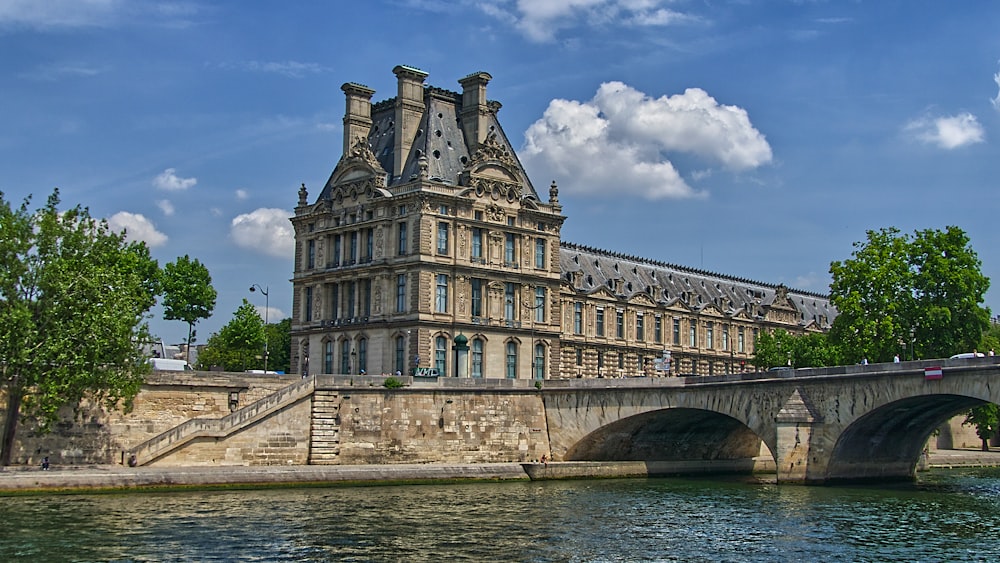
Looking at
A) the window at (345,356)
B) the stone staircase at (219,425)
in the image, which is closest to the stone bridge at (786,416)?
the stone staircase at (219,425)

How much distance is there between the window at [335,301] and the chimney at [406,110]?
382 inches

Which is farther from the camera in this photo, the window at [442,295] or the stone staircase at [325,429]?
the window at [442,295]

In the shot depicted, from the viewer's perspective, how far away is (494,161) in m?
93.2

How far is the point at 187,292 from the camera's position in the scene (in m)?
102

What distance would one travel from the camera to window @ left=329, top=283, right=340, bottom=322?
95.0 m

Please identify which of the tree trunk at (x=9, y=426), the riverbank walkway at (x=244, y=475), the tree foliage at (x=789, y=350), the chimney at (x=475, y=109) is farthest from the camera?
the tree foliage at (x=789, y=350)

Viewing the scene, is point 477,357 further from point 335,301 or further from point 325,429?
point 325,429

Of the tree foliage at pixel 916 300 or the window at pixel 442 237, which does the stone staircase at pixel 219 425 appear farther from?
the tree foliage at pixel 916 300

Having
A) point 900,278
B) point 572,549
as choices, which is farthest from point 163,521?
point 900,278

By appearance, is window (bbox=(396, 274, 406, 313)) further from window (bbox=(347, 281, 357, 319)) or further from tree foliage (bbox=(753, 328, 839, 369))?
tree foliage (bbox=(753, 328, 839, 369))

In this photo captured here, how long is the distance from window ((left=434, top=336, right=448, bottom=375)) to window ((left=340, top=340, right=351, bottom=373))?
8.02 m

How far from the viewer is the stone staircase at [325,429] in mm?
71000

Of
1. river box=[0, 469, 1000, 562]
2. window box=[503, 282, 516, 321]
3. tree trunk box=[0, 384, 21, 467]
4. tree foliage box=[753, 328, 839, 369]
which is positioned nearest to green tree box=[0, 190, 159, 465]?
tree trunk box=[0, 384, 21, 467]

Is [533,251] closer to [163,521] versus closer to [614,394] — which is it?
[614,394]
